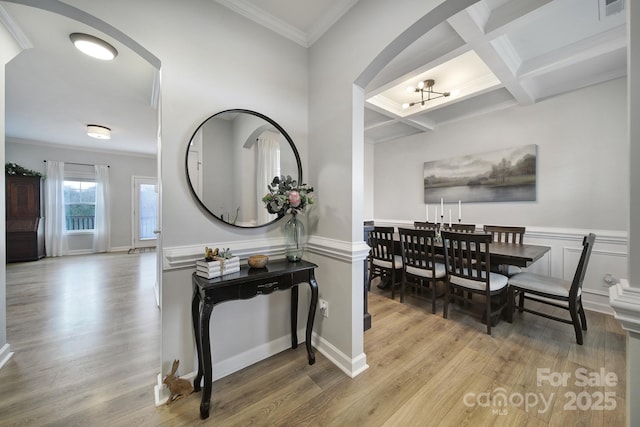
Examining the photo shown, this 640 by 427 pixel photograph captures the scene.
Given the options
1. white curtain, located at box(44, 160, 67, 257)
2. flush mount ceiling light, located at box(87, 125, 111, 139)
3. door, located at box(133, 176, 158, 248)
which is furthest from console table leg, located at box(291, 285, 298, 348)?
white curtain, located at box(44, 160, 67, 257)

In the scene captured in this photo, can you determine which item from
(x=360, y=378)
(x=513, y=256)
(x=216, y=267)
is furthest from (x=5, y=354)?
(x=513, y=256)

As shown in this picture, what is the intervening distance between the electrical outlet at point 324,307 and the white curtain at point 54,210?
7.16 meters

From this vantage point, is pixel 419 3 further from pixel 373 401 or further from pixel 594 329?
pixel 594 329

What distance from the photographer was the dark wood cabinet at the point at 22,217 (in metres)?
4.84

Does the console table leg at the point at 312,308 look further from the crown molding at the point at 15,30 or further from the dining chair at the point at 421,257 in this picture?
the crown molding at the point at 15,30

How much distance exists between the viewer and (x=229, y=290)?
56.0 inches

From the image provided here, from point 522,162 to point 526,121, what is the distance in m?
0.58

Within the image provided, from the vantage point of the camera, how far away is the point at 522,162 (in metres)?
3.23

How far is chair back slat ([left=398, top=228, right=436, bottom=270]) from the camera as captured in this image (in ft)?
8.43

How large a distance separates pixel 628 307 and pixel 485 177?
343 centimetres

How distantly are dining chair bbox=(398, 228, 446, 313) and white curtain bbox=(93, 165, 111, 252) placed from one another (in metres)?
7.24

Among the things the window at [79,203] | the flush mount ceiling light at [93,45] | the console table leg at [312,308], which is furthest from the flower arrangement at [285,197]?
the window at [79,203]

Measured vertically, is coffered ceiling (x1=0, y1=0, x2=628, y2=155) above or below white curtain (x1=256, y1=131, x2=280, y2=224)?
above

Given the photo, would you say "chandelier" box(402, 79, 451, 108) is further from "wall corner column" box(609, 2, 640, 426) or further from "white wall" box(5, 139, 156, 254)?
"white wall" box(5, 139, 156, 254)
